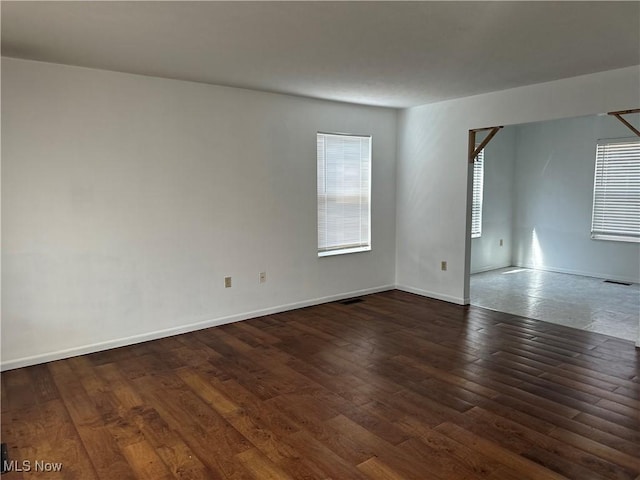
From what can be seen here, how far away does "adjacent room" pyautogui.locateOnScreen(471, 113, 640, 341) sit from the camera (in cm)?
610

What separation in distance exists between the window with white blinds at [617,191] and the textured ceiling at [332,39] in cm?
321

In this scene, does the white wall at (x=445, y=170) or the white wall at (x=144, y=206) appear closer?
the white wall at (x=144, y=206)

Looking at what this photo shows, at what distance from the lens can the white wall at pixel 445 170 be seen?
4363mm

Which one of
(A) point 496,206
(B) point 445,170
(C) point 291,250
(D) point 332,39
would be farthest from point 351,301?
(A) point 496,206

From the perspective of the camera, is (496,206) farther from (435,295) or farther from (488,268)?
(435,295)

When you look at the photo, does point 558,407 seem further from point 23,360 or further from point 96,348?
point 23,360

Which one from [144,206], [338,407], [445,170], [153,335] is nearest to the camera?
[338,407]

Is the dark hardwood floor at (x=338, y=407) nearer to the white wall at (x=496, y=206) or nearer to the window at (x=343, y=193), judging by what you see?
the window at (x=343, y=193)

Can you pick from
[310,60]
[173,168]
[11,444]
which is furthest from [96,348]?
[310,60]

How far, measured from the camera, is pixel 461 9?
2.51 meters

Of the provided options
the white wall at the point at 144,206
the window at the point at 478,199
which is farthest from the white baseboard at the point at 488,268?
the white wall at the point at 144,206

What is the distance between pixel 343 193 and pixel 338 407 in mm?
3076

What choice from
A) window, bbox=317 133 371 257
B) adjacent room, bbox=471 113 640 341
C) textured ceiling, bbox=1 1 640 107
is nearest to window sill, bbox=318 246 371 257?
window, bbox=317 133 371 257

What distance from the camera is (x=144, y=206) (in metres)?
4.09
